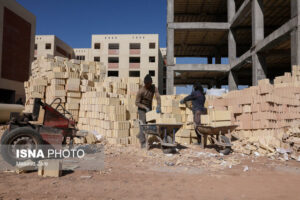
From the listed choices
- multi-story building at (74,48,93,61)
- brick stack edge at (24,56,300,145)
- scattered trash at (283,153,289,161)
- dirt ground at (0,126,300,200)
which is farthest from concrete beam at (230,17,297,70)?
multi-story building at (74,48,93,61)

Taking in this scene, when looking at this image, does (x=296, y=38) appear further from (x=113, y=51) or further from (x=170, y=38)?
(x=113, y=51)

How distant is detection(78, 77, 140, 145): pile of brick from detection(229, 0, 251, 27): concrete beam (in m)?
12.5

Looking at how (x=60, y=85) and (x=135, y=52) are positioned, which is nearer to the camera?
(x=60, y=85)

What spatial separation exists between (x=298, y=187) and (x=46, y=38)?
33537 millimetres

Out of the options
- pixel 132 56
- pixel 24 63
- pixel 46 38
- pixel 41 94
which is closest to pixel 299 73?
pixel 41 94

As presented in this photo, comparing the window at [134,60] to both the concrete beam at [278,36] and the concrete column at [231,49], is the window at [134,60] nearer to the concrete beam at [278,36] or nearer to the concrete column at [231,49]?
the concrete column at [231,49]

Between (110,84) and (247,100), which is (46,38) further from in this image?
(247,100)

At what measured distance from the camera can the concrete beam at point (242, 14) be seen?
15677 millimetres

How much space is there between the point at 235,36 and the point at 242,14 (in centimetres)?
252

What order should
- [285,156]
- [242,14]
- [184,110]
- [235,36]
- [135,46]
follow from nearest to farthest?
[285,156] → [184,110] → [242,14] → [235,36] → [135,46]

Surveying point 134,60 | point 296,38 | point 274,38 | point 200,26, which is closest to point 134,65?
point 134,60

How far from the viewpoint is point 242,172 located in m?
3.88

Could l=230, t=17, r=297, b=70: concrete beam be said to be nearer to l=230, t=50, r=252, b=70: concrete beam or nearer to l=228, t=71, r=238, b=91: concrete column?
l=230, t=50, r=252, b=70: concrete beam

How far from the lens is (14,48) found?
2069 cm
